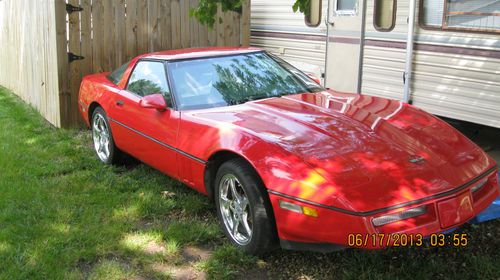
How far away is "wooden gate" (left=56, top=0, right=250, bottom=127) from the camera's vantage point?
722 centimetres

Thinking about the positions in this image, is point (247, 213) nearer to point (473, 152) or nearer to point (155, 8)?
point (473, 152)

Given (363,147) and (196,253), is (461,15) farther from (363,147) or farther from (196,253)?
(196,253)

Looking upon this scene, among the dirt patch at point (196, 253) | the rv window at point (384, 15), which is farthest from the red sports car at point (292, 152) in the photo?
the rv window at point (384, 15)

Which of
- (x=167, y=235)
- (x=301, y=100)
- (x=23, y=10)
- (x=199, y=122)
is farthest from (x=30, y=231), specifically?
(x=23, y=10)

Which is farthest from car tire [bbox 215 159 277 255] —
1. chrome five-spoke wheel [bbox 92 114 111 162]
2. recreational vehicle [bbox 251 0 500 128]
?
recreational vehicle [bbox 251 0 500 128]

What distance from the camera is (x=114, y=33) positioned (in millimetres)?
7637

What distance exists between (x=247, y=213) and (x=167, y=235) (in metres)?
0.69

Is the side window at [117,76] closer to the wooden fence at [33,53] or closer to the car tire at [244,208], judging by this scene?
the wooden fence at [33,53]

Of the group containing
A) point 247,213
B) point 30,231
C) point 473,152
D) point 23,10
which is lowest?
point 30,231

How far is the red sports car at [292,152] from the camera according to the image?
118 inches

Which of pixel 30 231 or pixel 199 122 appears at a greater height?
pixel 199 122

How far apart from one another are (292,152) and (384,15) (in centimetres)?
468

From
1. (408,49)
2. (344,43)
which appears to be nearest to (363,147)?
(408,49)

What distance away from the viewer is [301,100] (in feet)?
14.1
